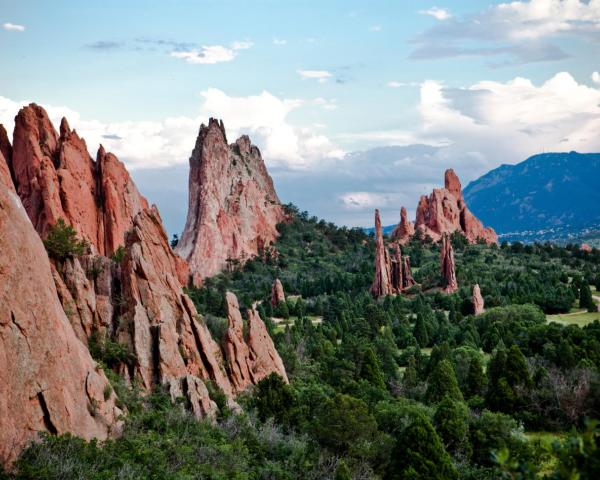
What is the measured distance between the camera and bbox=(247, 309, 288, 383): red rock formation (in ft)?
165

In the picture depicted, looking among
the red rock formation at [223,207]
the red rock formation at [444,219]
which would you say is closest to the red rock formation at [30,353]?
the red rock formation at [223,207]

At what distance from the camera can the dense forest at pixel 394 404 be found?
27875 mm

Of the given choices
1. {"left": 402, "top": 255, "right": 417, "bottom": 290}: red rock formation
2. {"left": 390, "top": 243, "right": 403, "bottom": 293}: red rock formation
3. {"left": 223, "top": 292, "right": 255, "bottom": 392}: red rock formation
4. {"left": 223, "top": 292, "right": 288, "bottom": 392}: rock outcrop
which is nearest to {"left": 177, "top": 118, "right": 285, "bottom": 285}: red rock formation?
{"left": 390, "top": 243, "right": 403, "bottom": 293}: red rock formation

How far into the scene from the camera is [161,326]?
38.9 metres

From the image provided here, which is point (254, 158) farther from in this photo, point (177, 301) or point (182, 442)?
point (182, 442)

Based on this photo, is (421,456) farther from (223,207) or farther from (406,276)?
(223,207)

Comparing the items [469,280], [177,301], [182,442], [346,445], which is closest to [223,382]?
[177,301]

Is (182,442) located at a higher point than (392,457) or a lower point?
higher

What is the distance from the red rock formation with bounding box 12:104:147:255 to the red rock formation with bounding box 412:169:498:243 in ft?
297

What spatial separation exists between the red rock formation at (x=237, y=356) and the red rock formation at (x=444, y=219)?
363 feet

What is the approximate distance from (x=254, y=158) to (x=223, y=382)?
127013 millimetres

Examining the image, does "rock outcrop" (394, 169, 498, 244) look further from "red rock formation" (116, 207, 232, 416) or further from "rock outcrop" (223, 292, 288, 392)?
"red rock formation" (116, 207, 232, 416)

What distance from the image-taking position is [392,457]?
3631 cm

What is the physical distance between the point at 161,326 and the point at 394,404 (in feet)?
56.3
